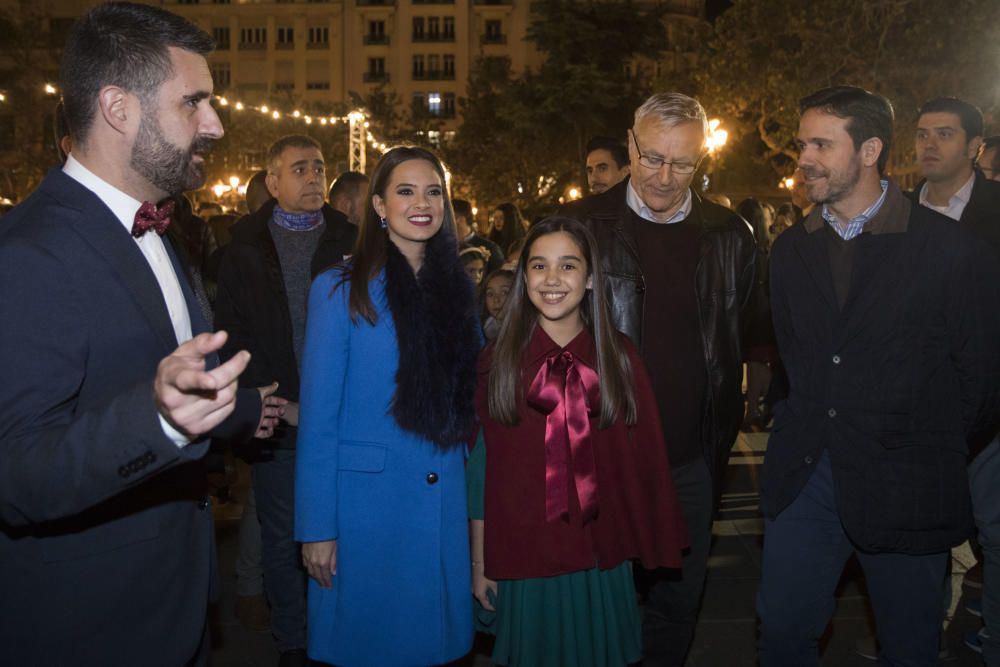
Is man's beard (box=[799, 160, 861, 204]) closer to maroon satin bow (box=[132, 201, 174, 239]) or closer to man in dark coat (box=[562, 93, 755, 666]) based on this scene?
man in dark coat (box=[562, 93, 755, 666])

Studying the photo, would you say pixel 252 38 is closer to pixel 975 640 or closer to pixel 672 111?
pixel 672 111

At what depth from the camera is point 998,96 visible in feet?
41.2

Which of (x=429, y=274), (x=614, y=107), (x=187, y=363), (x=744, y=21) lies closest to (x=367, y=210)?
(x=429, y=274)

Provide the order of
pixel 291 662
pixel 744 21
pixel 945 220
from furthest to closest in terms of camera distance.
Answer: pixel 744 21 < pixel 291 662 < pixel 945 220

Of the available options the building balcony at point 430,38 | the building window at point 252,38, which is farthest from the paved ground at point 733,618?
the building window at point 252,38

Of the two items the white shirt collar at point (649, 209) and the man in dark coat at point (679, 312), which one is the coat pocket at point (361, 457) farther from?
the white shirt collar at point (649, 209)

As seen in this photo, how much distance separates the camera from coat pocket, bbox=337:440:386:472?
Answer: 3.07 meters

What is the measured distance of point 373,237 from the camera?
3309 mm

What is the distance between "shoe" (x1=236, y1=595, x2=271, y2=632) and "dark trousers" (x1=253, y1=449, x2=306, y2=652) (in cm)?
52

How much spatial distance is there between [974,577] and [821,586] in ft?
8.26

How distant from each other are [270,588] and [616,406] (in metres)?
2.11

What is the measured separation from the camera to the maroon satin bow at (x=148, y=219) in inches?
85.0

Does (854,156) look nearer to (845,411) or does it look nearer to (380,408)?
(845,411)

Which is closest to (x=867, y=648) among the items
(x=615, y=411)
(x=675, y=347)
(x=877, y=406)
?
(x=877, y=406)
